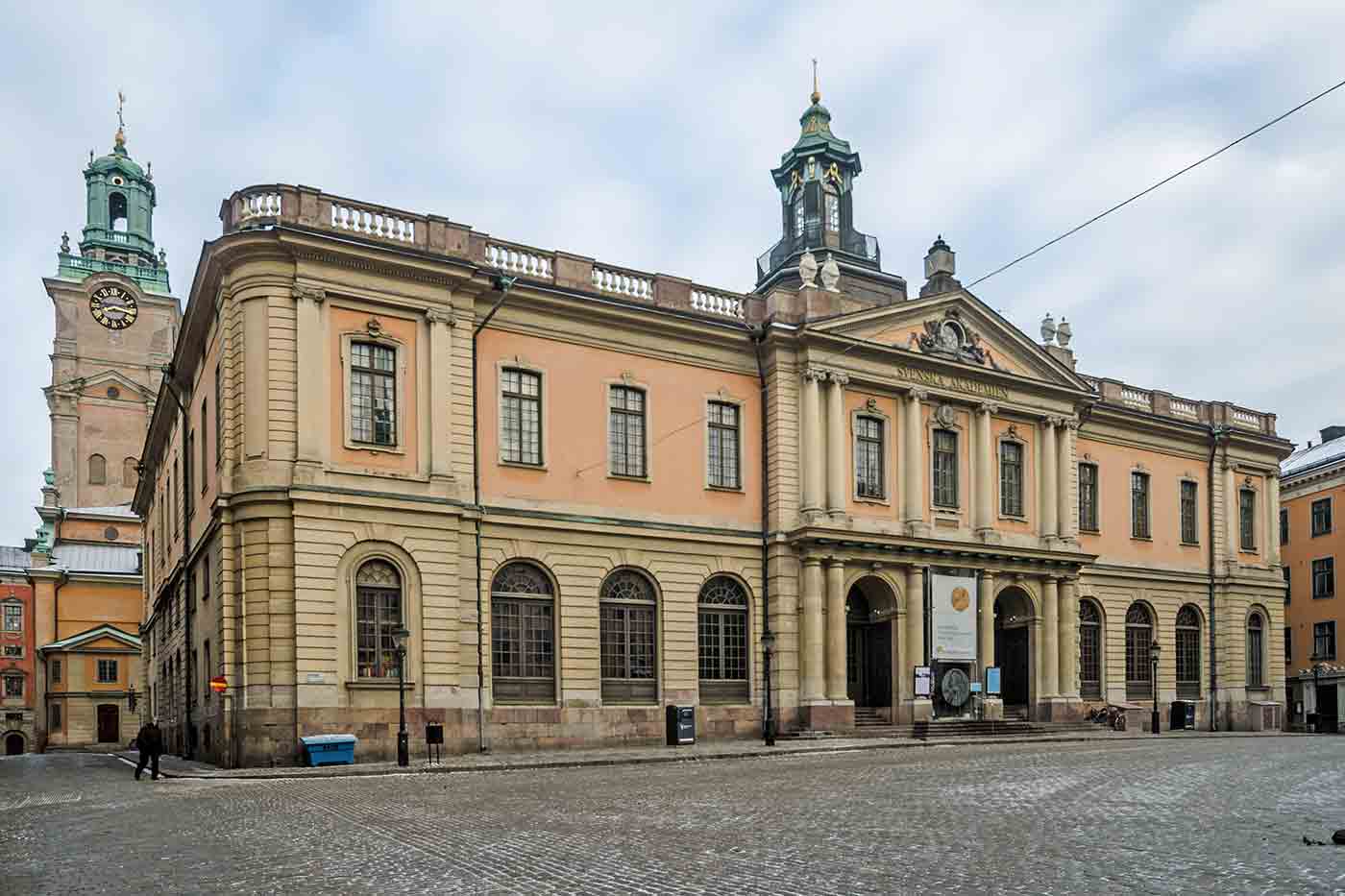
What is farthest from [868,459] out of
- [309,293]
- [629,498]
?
[309,293]

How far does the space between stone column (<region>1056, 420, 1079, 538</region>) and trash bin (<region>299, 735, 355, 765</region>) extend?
23537mm

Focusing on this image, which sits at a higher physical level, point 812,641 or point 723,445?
point 723,445

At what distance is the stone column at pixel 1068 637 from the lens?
124 feet

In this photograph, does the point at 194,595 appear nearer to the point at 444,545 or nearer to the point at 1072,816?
the point at 444,545

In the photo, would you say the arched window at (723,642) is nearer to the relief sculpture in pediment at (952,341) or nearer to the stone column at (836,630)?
the stone column at (836,630)

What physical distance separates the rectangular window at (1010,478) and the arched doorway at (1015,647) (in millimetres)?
2523

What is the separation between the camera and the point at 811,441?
33219 mm

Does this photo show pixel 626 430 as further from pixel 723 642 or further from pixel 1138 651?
pixel 1138 651

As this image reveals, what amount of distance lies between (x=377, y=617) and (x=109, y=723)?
50.6 m

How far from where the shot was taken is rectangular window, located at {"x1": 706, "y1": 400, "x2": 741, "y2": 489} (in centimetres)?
3306

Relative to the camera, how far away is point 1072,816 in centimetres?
1391

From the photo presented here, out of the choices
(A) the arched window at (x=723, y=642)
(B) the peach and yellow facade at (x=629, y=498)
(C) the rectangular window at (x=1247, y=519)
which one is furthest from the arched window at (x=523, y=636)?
(C) the rectangular window at (x=1247, y=519)

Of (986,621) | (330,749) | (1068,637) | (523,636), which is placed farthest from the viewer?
(1068,637)

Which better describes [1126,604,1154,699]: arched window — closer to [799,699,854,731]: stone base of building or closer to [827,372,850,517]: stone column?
[799,699,854,731]: stone base of building
